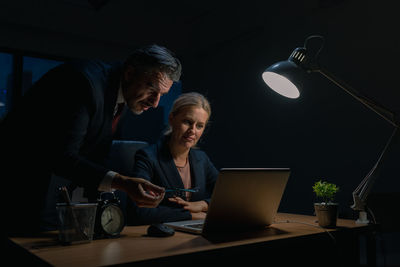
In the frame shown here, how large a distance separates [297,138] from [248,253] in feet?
7.70

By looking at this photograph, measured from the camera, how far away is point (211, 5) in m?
4.11

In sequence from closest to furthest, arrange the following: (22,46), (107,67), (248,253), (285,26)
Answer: (248,253) < (107,67) < (285,26) < (22,46)

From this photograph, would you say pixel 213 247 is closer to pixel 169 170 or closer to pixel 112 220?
pixel 112 220

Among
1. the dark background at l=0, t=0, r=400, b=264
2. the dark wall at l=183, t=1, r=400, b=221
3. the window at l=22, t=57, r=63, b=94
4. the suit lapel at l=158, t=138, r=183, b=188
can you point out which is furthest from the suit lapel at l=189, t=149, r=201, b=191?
the window at l=22, t=57, r=63, b=94

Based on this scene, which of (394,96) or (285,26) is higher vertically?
(285,26)

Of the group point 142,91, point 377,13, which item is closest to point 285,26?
point 377,13

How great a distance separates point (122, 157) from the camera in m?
2.05

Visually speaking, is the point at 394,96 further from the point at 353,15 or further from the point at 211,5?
the point at 211,5

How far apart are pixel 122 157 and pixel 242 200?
108 centimetres

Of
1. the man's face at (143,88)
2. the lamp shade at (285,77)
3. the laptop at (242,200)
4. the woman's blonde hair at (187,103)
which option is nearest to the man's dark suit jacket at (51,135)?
the man's face at (143,88)

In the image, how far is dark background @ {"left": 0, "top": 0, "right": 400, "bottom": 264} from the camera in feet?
8.72

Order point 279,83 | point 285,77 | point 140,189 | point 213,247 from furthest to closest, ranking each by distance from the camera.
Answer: point 279,83 → point 285,77 → point 140,189 → point 213,247

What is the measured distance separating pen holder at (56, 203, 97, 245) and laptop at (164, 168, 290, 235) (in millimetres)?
344

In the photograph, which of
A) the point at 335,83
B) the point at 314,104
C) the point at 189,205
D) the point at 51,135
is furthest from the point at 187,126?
the point at 314,104
